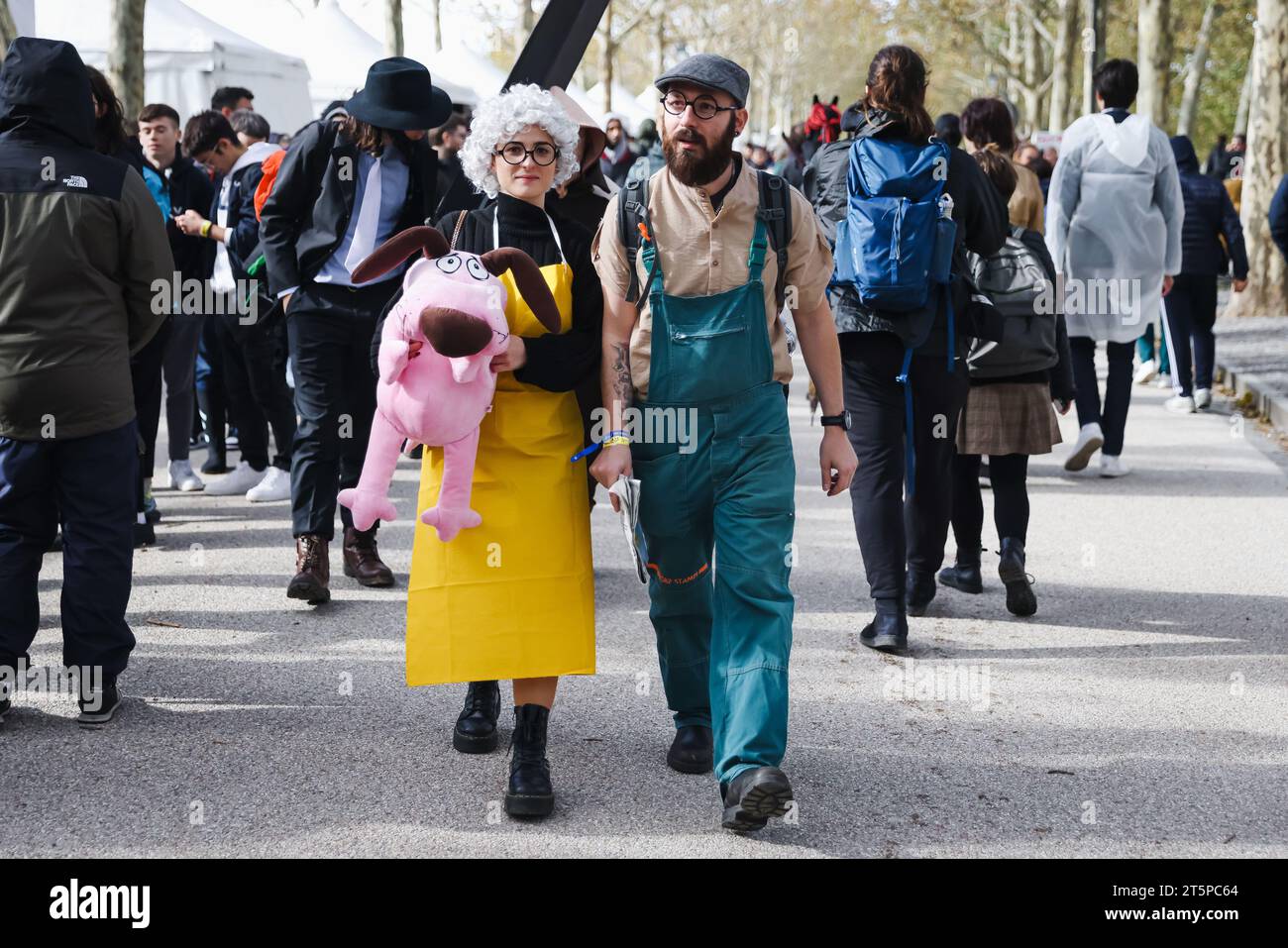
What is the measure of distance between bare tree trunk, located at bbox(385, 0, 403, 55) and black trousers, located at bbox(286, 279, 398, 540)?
19.2 m

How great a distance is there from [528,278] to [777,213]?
711 millimetres

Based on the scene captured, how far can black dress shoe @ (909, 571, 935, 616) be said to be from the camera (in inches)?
264

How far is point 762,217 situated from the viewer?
446 centimetres

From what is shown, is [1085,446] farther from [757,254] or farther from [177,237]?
[757,254]

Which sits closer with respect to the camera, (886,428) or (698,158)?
(698,158)

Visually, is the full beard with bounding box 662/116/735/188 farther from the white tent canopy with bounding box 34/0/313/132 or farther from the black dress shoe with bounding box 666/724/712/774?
the white tent canopy with bounding box 34/0/313/132

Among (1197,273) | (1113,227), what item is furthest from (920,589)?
(1197,273)

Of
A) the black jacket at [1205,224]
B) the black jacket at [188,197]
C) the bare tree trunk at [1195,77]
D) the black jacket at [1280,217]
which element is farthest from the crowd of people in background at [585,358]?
the bare tree trunk at [1195,77]

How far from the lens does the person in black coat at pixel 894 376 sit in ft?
20.1

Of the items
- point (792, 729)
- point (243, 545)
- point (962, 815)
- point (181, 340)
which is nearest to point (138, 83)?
point (181, 340)

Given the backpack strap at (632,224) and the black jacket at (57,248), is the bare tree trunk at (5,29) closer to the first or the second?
the black jacket at (57,248)
